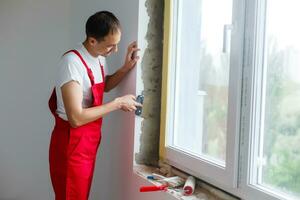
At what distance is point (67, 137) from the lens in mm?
1786

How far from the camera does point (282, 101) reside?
3.94ft

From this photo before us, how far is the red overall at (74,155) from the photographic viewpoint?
174 cm

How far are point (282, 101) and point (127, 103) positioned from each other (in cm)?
78

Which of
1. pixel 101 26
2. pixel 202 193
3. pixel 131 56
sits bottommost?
pixel 202 193

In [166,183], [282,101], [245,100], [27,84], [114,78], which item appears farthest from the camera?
[27,84]

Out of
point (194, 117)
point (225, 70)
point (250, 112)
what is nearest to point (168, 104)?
point (194, 117)

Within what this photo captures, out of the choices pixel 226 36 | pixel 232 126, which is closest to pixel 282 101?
pixel 232 126

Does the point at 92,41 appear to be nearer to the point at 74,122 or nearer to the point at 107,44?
the point at 107,44

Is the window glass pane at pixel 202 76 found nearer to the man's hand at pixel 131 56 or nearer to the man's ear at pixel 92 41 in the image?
the man's hand at pixel 131 56

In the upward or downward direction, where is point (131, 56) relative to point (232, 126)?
upward

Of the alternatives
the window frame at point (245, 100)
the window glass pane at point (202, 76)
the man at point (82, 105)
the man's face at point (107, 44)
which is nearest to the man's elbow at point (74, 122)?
the man at point (82, 105)

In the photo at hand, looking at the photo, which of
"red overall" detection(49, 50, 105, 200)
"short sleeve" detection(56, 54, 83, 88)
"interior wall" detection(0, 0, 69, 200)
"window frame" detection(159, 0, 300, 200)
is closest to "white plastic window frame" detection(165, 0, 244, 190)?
"window frame" detection(159, 0, 300, 200)

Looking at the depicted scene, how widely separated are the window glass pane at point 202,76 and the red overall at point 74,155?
1.31ft

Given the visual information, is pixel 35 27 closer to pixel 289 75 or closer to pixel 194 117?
pixel 194 117
